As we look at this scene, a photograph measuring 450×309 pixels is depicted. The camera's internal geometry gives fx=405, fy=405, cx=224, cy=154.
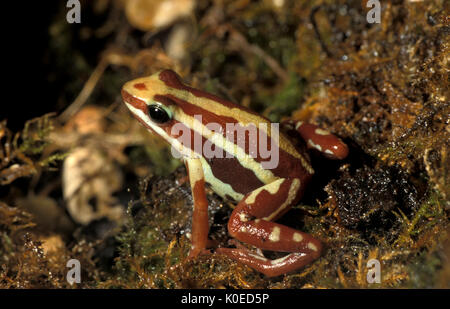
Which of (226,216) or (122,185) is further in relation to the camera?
(122,185)

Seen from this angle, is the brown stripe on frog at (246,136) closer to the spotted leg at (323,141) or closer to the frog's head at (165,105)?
the frog's head at (165,105)

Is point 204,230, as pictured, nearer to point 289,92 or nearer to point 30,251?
point 30,251

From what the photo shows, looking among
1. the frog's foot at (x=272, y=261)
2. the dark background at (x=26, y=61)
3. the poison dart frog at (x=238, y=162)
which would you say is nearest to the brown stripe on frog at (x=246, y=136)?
the poison dart frog at (x=238, y=162)

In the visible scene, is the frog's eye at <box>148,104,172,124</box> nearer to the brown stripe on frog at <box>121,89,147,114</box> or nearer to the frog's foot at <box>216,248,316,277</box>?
the brown stripe on frog at <box>121,89,147,114</box>

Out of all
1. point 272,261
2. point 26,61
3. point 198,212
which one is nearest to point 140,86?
point 198,212

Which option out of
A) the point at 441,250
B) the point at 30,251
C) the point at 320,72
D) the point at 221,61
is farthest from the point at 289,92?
the point at 30,251

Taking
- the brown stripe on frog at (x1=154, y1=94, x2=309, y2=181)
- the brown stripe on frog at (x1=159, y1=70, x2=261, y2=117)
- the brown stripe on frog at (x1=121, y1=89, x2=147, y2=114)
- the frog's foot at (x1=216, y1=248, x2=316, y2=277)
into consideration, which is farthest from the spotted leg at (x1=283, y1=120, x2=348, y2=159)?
the brown stripe on frog at (x1=121, y1=89, x2=147, y2=114)
